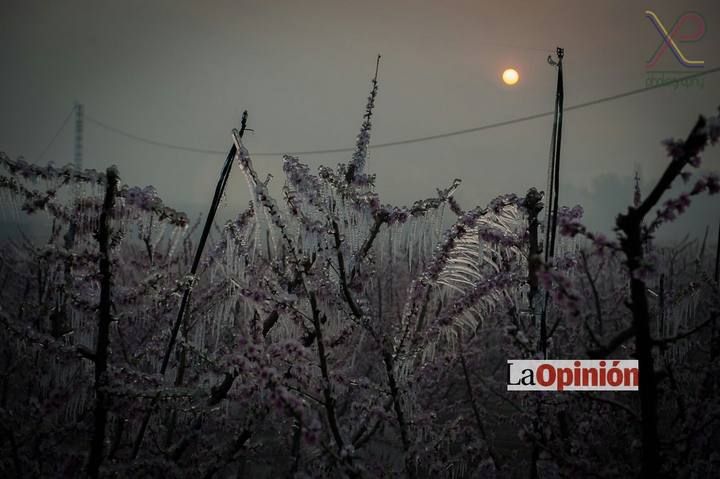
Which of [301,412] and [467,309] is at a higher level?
[467,309]

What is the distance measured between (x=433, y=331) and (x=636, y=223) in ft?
7.92

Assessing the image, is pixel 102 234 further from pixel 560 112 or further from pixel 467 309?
pixel 560 112

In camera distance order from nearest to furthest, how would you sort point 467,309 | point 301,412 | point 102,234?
point 301,412 < point 102,234 < point 467,309

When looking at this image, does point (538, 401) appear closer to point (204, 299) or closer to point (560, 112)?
point (560, 112)

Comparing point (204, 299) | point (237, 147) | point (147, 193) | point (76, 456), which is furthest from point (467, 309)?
point (76, 456)

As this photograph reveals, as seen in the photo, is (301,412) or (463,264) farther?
(463,264)

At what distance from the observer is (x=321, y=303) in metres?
4.48

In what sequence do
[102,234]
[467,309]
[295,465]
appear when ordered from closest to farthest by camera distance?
[102,234] → [467,309] → [295,465]

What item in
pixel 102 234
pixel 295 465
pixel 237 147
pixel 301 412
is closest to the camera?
pixel 301 412

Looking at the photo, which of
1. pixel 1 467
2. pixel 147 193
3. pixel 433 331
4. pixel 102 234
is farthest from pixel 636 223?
pixel 1 467

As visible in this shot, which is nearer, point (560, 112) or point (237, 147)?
point (237, 147)

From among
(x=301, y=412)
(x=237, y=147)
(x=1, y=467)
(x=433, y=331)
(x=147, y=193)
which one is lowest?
(x=1, y=467)

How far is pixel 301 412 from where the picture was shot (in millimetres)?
2709

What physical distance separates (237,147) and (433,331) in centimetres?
245
